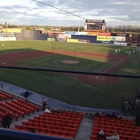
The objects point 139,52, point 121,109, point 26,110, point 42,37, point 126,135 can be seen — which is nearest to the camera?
point 126,135

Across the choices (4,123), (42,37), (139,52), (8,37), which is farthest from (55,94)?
(8,37)

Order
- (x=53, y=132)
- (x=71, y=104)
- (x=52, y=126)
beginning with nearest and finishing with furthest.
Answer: (x=53, y=132) → (x=52, y=126) → (x=71, y=104)

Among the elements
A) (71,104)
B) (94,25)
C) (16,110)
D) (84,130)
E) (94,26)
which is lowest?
(71,104)

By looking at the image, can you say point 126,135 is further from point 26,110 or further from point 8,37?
point 8,37

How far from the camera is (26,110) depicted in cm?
968

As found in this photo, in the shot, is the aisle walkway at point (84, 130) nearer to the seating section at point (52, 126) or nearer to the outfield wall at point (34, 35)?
the seating section at point (52, 126)

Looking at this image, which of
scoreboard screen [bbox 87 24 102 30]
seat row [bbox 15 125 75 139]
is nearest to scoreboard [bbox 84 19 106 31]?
scoreboard screen [bbox 87 24 102 30]

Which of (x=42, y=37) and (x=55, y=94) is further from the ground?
(x=42, y=37)

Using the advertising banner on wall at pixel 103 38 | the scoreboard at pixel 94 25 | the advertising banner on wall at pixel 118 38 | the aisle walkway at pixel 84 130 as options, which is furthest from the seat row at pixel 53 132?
the scoreboard at pixel 94 25

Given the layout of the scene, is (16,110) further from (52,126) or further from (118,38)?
(118,38)

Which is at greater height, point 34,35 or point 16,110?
point 34,35

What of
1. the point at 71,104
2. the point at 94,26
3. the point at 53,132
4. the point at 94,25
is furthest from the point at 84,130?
the point at 94,25

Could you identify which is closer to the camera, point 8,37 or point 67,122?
point 67,122

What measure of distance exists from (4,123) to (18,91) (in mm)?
6972
